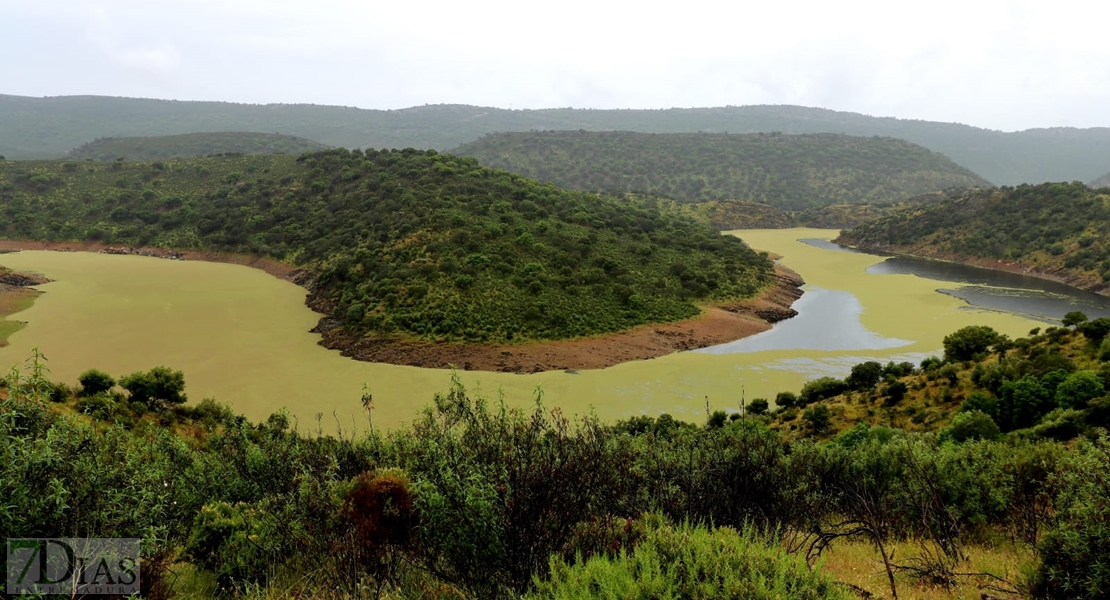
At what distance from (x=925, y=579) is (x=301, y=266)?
68.5 meters

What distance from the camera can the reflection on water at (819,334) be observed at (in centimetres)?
4625

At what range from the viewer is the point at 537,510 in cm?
895

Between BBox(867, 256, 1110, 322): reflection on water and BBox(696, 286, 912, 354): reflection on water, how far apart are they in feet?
53.9

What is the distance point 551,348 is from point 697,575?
36.0 metres

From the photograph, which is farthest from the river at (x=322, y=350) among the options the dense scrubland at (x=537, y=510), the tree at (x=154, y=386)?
the dense scrubland at (x=537, y=510)

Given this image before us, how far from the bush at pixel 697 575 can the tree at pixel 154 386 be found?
30.0 metres

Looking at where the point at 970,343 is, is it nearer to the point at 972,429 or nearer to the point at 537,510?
the point at 972,429

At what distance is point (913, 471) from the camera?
531 inches

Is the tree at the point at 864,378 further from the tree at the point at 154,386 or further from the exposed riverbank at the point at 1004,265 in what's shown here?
the exposed riverbank at the point at 1004,265

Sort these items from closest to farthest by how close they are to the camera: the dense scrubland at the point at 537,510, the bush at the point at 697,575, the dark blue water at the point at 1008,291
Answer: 1. the bush at the point at 697,575
2. the dense scrubland at the point at 537,510
3. the dark blue water at the point at 1008,291

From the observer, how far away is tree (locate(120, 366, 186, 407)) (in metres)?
28.6

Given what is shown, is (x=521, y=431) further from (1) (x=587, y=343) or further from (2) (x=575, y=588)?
(1) (x=587, y=343)

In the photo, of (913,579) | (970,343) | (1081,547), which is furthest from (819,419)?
(1081,547)

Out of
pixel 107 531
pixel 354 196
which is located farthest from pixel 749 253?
pixel 107 531
